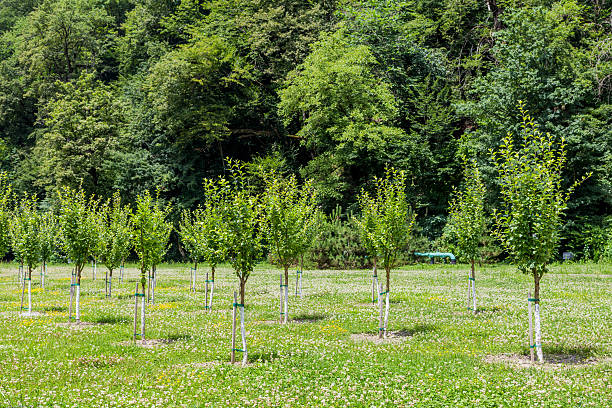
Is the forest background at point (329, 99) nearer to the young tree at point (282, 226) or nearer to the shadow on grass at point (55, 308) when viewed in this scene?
the shadow on grass at point (55, 308)

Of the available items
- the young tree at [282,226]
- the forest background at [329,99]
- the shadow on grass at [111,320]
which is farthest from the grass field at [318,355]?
the forest background at [329,99]

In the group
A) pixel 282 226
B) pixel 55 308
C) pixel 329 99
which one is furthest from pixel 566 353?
pixel 329 99

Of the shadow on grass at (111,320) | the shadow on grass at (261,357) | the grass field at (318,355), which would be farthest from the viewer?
the shadow on grass at (111,320)

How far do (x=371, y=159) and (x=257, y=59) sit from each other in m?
21.7

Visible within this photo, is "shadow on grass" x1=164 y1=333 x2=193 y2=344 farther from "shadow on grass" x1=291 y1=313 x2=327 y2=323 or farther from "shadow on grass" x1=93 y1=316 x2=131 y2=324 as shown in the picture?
"shadow on grass" x1=291 y1=313 x2=327 y2=323

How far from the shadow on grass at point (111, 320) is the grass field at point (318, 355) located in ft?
0.17

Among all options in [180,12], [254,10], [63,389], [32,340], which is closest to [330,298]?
[32,340]

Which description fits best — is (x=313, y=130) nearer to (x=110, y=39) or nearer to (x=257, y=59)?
(x=257, y=59)

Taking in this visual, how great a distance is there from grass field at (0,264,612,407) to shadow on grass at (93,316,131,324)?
51mm

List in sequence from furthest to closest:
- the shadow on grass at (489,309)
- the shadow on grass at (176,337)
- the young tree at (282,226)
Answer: the shadow on grass at (489,309) → the young tree at (282,226) → the shadow on grass at (176,337)

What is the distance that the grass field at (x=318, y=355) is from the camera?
40.6ft

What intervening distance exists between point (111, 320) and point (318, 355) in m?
11.2

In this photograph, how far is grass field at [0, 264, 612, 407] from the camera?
12367 millimetres

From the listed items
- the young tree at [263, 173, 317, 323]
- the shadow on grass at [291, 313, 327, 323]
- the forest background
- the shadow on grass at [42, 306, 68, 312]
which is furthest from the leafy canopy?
the forest background
